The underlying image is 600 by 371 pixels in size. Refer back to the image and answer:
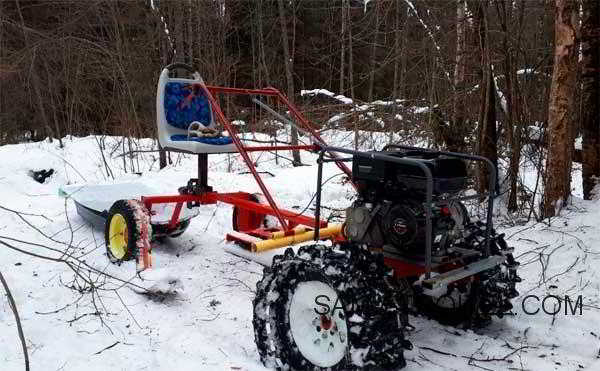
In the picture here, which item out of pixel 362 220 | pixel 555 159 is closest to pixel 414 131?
pixel 555 159

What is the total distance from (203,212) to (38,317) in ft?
10.7

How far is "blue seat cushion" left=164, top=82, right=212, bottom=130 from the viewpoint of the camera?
18.0 ft

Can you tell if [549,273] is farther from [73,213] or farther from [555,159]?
[73,213]

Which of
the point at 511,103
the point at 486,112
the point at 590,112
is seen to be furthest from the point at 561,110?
the point at 486,112

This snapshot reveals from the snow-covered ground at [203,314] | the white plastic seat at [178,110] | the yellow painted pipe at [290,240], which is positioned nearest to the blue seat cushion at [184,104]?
the white plastic seat at [178,110]

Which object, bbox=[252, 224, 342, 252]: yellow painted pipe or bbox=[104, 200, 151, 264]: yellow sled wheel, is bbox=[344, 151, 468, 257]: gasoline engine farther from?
bbox=[104, 200, 151, 264]: yellow sled wheel

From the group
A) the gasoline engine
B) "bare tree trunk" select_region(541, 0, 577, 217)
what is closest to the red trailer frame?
the gasoline engine

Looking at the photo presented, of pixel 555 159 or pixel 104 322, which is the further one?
pixel 555 159

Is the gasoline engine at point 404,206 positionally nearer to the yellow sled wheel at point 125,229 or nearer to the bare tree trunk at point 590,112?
the yellow sled wheel at point 125,229

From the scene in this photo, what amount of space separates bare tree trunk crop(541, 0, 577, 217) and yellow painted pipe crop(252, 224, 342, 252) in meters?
2.45

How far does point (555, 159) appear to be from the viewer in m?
5.03

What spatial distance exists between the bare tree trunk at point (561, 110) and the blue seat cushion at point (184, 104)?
11.2ft

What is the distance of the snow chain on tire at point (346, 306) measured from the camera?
272 centimetres

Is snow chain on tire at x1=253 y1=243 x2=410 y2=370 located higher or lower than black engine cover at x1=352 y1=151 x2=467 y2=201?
lower
